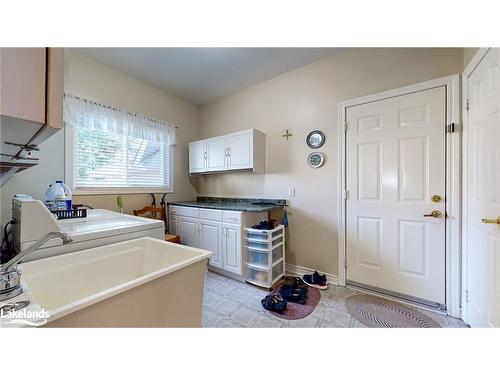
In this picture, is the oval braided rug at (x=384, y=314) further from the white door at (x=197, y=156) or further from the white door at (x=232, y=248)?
the white door at (x=197, y=156)

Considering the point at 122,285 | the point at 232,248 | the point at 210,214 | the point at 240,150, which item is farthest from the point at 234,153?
the point at 122,285

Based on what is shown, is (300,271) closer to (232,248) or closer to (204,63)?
(232,248)

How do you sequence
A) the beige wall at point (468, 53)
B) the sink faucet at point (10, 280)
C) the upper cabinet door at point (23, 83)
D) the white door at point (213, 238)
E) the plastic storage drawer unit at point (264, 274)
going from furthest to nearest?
the white door at point (213, 238)
the plastic storage drawer unit at point (264, 274)
the beige wall at point (468, 53)
the sink faucet at point (10, 280)
the upper cabinet door at point (23, 83)

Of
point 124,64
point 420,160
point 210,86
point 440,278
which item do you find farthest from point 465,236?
point 124,64

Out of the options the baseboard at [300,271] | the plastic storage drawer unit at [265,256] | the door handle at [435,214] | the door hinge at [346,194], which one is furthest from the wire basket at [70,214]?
the door handle at [435,214]

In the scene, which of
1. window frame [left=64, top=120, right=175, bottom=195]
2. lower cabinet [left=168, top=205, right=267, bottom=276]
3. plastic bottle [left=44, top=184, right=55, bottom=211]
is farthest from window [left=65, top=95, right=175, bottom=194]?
lower cabinet [left=168, top=205, right=267, bottom=276]

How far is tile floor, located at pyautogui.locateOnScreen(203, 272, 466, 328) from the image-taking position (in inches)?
61.8

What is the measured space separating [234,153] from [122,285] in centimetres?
212

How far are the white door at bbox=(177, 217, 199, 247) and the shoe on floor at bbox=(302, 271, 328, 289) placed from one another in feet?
4.74

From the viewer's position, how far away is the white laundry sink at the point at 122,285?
2.10 feet

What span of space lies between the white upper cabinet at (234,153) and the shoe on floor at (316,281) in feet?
4.65

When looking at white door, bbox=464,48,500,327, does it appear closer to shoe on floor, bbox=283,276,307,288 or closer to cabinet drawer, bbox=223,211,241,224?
shoe on floor, bbox=283,276,307,288

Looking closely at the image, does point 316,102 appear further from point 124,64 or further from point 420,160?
point 124,64

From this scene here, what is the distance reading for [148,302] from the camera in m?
0.78
